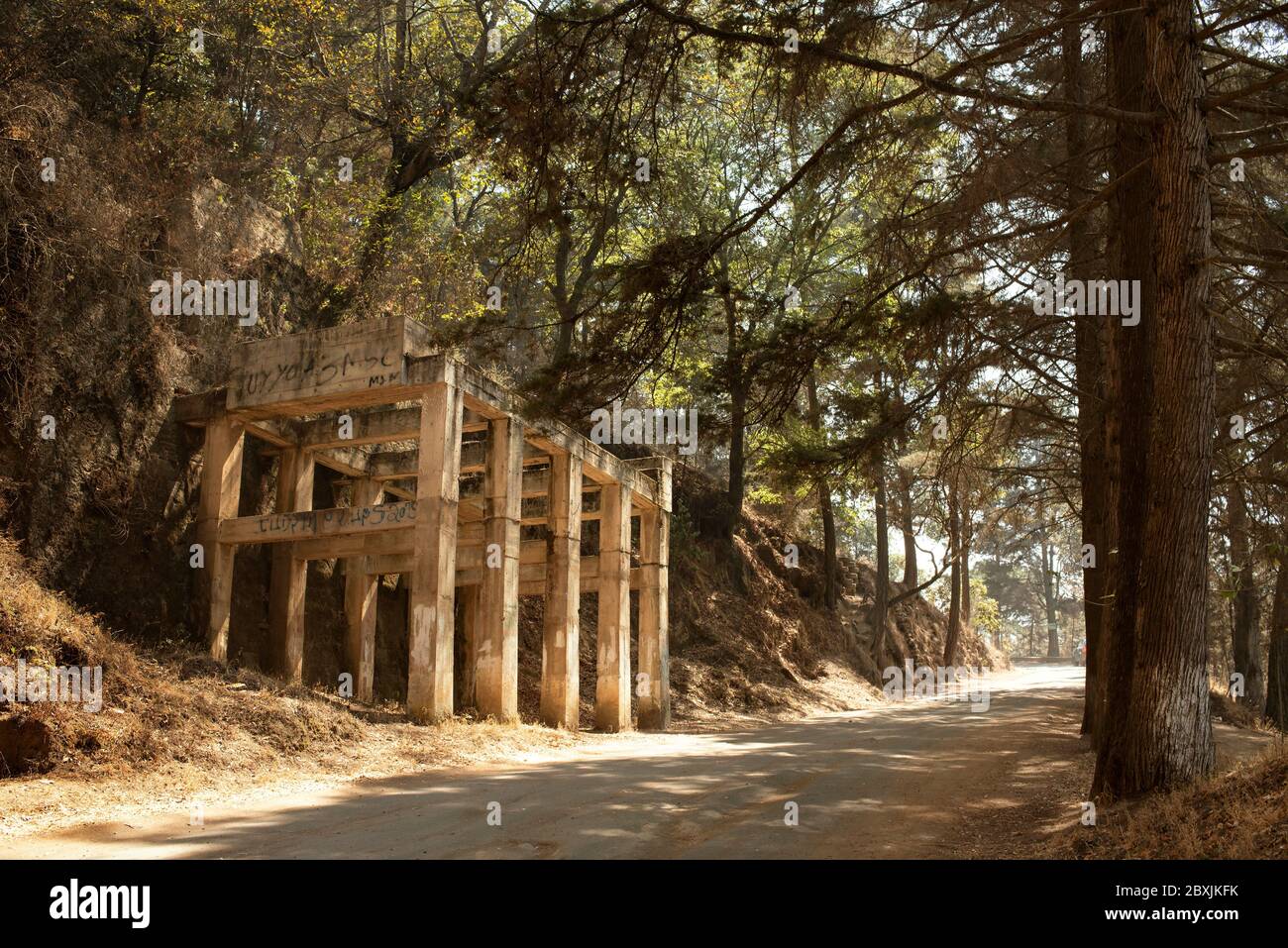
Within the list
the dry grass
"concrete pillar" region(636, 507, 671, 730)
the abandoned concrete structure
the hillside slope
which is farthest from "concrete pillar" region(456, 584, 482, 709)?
the dry grass

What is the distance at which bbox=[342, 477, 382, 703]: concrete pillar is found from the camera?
20.3 metres

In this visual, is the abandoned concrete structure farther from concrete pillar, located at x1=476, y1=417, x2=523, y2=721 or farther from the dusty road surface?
the dusty road surface

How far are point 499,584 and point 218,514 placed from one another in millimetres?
4955

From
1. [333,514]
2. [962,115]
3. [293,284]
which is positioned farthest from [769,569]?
[962,115]

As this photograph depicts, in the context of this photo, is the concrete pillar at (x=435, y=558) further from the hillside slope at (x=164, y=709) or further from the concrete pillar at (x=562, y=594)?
the concrete pillar at (x=562, y=594)

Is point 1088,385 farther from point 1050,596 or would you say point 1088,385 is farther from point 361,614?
point 1050,596

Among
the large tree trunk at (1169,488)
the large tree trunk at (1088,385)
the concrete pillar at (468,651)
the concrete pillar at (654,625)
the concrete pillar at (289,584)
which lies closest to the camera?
the large tree trunk at (1169,488)

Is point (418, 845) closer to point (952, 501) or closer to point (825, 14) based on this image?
point (825, 14)

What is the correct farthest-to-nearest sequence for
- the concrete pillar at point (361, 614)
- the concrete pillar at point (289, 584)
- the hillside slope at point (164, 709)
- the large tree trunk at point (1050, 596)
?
the large tree trunk at point (1050, 596), the concrete pillar at point (361, 614), the concrete pillar at point (289, 584), the hillside slope at point (164, 709)

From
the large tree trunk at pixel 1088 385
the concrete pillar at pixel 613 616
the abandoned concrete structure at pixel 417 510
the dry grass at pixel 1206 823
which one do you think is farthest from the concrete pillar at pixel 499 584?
A: the dry grass at pixel 1206 823

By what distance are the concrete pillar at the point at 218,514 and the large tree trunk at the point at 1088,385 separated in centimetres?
1356

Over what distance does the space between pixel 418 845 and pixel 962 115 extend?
7.54m

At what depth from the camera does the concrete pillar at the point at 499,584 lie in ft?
54.7

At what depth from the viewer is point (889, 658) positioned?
41062 mm
